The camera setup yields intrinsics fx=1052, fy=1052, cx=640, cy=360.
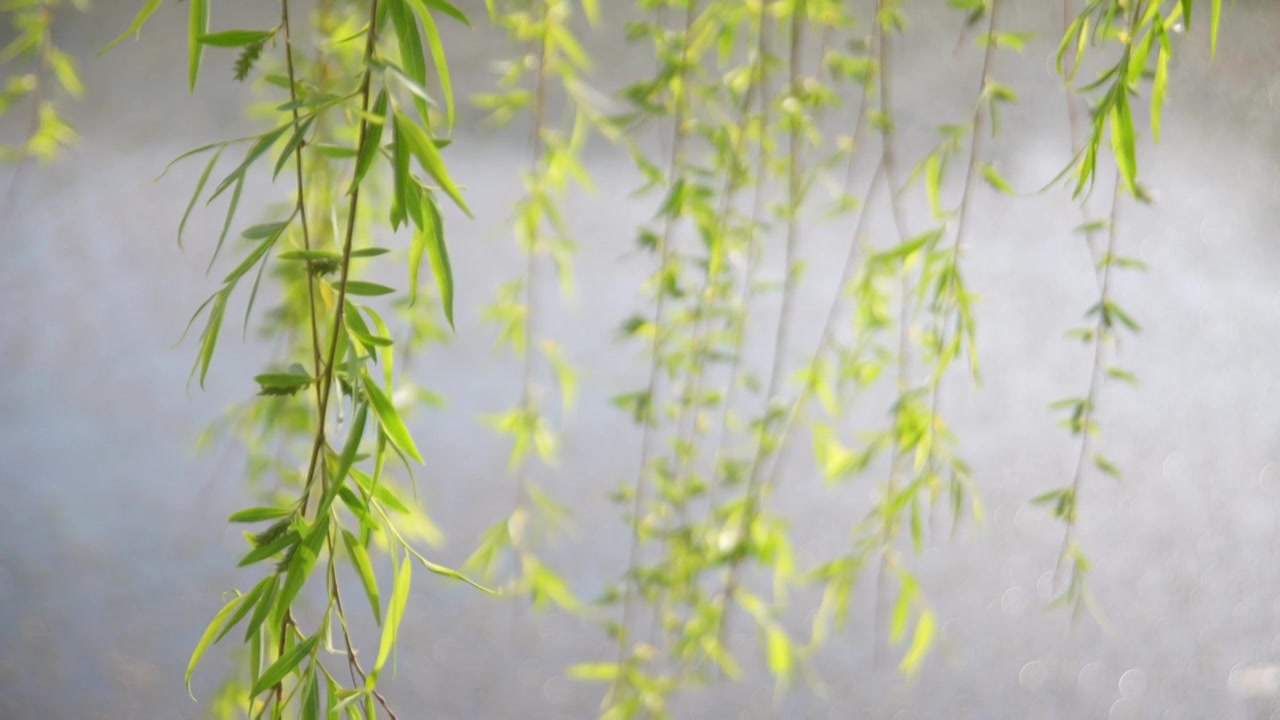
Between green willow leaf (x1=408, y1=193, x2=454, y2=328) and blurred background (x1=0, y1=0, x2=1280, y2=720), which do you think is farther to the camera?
blurred background (x1=0, y1=0, x2=1280, y2=720)

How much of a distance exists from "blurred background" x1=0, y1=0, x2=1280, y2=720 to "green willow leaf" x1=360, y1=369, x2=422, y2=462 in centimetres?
100

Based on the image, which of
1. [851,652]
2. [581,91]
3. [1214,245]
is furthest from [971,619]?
[581,91]

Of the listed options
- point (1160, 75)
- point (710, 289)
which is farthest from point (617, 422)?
point (1160, 75)

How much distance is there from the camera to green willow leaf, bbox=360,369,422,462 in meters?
0.22

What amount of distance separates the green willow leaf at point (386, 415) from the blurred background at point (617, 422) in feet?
3.29

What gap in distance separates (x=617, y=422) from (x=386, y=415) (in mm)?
1139

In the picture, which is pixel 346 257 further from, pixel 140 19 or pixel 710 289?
pixel 710 289

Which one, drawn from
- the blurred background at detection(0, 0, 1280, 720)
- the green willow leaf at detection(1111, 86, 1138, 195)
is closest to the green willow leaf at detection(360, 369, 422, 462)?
the green willow leaf at detection(1111, 86, 1138, 195)

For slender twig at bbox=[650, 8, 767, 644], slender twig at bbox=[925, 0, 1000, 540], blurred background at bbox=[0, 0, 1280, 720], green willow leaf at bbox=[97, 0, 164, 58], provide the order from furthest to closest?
blurred background at bbox=[0, 0, 1280, 720], slender twig at bbox=[650, 8, 767, 644], slender twig at bbox=[925, 0, 1000, 540], green willow leaf at bbox=[97, 0, 164, 58]

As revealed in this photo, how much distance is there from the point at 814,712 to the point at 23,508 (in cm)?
100

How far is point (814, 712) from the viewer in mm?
1250

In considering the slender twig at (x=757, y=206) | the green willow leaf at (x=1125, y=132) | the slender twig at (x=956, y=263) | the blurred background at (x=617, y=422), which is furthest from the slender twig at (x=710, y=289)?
the blurred background at (x=617, y=422)

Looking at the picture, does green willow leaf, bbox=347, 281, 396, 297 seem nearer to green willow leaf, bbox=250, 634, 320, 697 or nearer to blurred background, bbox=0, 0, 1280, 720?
green willow leaf, bbox=250, 634, 320, 697

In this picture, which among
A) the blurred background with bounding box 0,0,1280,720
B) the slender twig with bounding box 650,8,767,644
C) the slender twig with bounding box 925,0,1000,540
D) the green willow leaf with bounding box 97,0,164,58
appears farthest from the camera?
the blurred background with bounding box 0,0,1280,720
